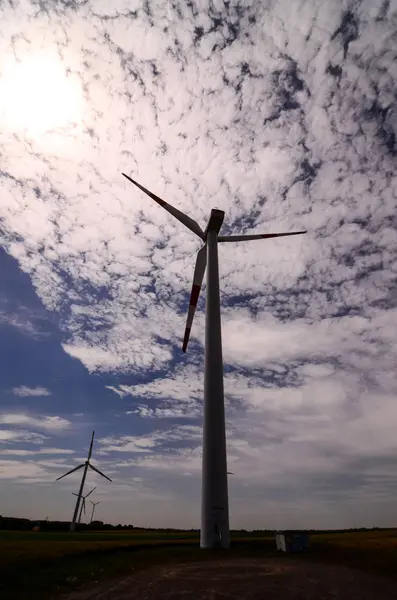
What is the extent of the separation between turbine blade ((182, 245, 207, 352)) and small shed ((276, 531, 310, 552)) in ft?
64.3

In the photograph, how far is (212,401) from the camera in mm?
31906

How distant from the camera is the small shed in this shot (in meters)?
29.6

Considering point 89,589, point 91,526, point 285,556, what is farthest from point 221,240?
point 91,526

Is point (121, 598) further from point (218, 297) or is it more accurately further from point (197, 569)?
point (218, 297)

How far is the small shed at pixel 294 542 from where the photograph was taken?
29.6 metres

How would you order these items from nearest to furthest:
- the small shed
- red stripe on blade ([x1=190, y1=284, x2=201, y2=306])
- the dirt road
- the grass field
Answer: the dirt road
the grass field
the small shed
red stripe on blade ([x1=190, y1=284, x2=201, y2=306])

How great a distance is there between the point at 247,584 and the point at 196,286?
97.4ft

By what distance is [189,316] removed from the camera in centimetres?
4197

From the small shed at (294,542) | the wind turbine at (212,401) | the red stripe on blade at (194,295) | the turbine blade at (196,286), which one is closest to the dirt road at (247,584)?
the wind turbine at (212,401)

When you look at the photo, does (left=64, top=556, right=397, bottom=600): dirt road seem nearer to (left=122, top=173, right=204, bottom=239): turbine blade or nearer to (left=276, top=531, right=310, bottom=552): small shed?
(left=276, top=531, right=310, bottom=552): small shed

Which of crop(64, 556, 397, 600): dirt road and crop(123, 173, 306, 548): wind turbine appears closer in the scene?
crop(64, 556, 397, 600): dirt road

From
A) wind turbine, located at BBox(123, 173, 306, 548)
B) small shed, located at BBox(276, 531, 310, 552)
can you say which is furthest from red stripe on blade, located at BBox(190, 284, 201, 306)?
small shed, located at BBox(276, 531, 310, 552)

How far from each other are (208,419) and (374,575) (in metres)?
14.6

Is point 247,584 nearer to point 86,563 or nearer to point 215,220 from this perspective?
point 86,563
